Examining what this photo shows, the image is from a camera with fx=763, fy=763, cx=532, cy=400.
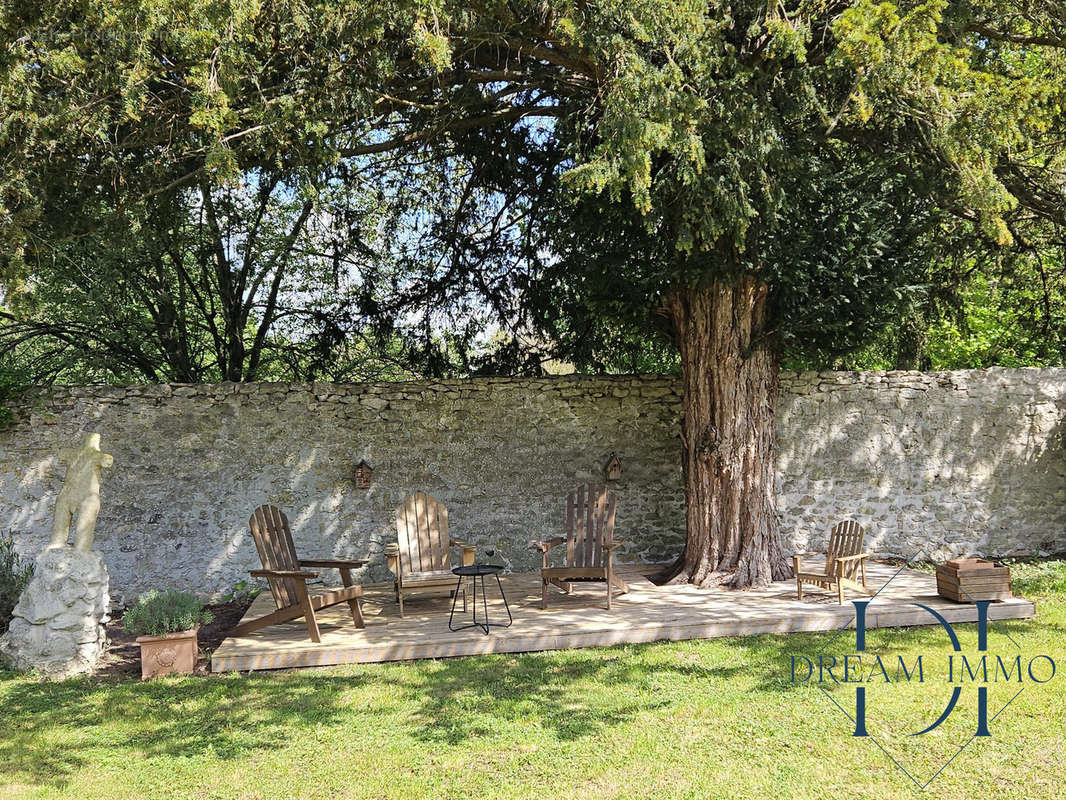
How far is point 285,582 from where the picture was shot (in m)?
5.10

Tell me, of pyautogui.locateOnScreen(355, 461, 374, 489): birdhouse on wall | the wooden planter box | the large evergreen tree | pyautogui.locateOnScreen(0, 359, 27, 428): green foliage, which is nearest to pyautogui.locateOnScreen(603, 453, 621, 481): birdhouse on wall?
the large evergreen tree

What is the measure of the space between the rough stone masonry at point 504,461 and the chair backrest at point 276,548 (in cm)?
137

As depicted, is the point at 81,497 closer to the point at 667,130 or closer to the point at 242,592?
the point at 242,592

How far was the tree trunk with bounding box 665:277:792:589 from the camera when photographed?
6195 mm

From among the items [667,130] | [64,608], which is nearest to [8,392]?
[64,608]

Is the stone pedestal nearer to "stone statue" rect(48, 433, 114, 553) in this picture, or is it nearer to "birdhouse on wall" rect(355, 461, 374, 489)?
"stone statue" rect(48, 433, 114, 553)

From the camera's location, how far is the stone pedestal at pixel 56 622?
4.73m

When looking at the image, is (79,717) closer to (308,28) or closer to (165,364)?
(308,28)

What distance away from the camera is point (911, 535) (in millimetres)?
7523

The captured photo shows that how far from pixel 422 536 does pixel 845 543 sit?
3.22 m

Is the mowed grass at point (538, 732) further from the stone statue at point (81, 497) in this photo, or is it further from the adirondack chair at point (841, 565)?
the stone statue at point (81, 497)

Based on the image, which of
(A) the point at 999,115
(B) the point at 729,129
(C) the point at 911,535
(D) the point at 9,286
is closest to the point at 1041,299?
(C) the point at 911,535

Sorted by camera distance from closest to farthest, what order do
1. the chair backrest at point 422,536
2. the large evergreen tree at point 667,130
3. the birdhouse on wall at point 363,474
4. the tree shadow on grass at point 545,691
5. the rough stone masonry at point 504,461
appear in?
1. the tree shadow on grass at point 545,691
2. the large evergreen tree at point 667,130
3. the chair backrest at point 422,536
4. the rough stone masonry at point 504,461
5. the birdhouse on wall at point 363,474

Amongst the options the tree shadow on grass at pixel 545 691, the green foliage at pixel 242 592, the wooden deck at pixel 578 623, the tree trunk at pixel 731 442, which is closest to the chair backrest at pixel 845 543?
the wooden deck at pixel 578 623
